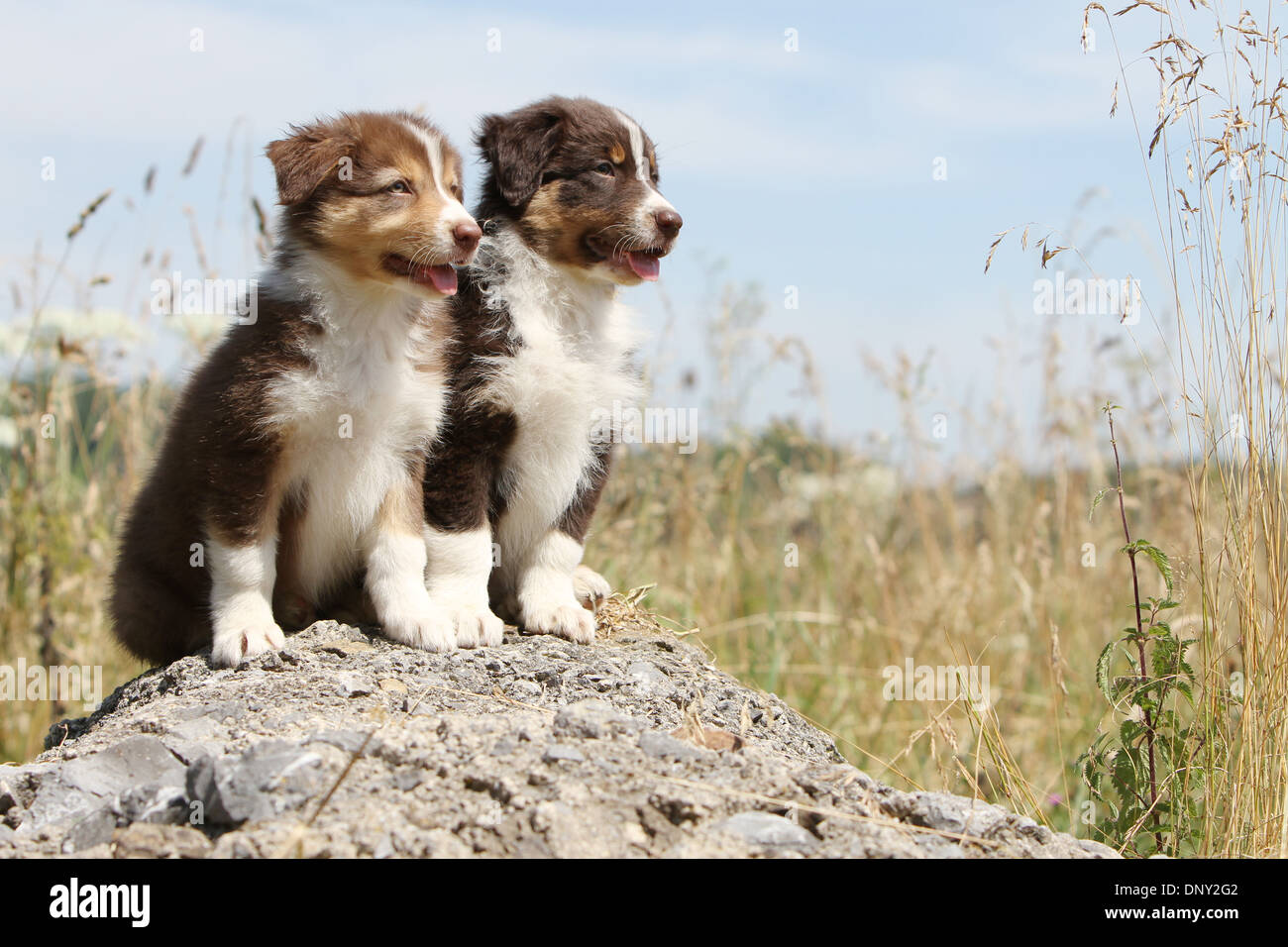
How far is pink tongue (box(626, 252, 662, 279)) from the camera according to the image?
14.8 feet

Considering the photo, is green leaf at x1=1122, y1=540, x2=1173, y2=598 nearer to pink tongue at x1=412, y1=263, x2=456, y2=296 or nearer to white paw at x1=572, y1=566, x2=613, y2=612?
white paw at x1=572, y1=566, x2=613, y2=612

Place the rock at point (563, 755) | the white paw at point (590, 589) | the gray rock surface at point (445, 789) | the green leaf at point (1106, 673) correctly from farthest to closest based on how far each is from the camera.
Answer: the white paw at point (590, 589)
the green leaf at point (1106, 673)
the rock at point (563, 755)
the gray rock surface at point (445, 789)

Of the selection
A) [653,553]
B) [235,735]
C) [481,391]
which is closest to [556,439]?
[481,391]

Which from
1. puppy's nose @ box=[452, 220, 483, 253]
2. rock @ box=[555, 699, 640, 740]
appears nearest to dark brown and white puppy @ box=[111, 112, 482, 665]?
puppy's nose @ box=[452, 220, 483, 253]

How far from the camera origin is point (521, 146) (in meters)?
4.54

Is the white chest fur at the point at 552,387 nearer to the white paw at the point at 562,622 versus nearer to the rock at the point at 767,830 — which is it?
the white paw at the point at 562,622

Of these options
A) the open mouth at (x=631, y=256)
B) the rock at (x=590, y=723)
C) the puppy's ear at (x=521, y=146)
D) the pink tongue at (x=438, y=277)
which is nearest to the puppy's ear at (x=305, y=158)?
the pink tongue at (x=438, y=277)

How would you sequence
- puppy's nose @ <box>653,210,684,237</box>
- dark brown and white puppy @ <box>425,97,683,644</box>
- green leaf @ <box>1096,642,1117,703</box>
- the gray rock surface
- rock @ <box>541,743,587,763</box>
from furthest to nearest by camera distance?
puppy's nose @ <box>653,210,684,237</box>, dark brown and white puppy @ <box>425,97,683,644</box>, green leaf @ <box>1096,642,1117,703</box>, rock @ <box>541,743,587,763</box>, the gray rock surface

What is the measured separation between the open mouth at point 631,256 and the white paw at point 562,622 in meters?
1.29

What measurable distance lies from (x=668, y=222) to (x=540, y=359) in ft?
2.32

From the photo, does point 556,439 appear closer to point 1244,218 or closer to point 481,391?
point 481,391

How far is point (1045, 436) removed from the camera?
7637 mm

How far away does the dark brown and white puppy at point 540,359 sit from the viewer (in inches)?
169

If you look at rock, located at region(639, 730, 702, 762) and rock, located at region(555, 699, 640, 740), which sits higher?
rock, located at region(555, 699, 640, 740)
